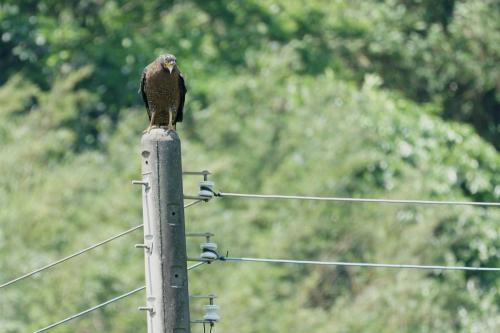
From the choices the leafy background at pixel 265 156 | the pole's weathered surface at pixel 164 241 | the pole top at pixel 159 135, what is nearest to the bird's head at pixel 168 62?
the pole top at pixel 159 135

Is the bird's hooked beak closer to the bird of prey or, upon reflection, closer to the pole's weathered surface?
the bird of prey

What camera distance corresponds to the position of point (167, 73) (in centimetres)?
809

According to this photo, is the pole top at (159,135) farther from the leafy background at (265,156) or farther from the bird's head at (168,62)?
the leafy background at (265,156)

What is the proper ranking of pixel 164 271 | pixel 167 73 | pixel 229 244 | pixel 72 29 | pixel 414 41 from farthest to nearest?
pixel 414 41, pixel 72 29, pixel 229 244, pixel 167 73, pixel 164 271

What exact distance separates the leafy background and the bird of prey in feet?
28.0

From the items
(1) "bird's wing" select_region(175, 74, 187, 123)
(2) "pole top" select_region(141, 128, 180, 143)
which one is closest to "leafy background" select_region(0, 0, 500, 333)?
(1) "bird's wing" select_region(175, 74, 187, 123)

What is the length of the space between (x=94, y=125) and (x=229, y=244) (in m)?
4.89

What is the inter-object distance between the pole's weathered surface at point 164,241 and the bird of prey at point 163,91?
2.30 feet

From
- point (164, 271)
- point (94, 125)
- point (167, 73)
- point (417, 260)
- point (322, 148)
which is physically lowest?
point (164, 271)

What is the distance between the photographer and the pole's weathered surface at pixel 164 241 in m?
6.73

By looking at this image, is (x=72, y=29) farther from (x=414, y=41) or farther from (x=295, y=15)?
(x=414, y=41)

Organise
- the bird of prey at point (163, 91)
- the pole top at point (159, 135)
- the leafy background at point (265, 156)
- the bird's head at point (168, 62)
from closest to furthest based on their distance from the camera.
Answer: the pole top at point (159, 135), the bird of prey at point (163, 91), the bird's head at point (168, 62), the leafy background at point (265, 156)

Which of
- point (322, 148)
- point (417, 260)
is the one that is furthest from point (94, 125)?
point (417, 260)

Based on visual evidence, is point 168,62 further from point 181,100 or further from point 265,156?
point 265,156
